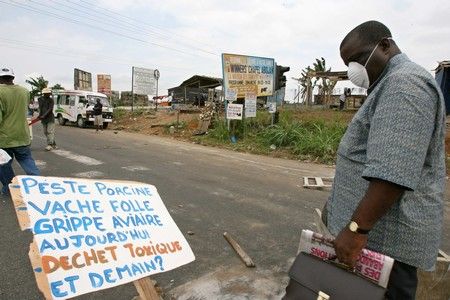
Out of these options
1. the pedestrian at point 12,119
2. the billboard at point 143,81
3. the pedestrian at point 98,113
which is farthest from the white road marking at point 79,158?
the billboard at point 143,81

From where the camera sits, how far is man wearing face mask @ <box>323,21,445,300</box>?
1.46 meters

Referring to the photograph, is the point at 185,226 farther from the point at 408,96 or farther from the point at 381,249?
the point at 408,96

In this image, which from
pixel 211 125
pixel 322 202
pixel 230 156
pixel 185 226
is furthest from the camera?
pixel 211 125

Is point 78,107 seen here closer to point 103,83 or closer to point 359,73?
point 103,83

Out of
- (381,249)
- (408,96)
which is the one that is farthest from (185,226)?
(408,96)

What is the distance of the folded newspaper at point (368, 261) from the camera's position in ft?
5.15

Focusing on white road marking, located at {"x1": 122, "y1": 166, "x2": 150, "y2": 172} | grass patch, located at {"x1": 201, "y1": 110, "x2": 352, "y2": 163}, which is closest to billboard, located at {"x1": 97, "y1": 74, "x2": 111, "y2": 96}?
grass patch, located at {"x1": 201, "y1": 110, "x2": 352, "y2": 163}

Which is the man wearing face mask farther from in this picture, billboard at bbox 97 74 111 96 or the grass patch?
billboard at bbox 97 74 111 96

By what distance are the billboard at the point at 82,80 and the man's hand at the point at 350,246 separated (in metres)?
37.7

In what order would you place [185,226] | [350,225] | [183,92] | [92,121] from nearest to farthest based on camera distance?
[350,225] → [185,226] → [92,121] → [183,92]

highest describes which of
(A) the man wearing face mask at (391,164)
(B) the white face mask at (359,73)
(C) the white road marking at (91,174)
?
(B) the white face mask at (359,73)

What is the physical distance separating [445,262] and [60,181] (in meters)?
2.45

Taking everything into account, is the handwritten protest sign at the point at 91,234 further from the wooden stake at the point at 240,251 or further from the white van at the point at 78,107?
the white van at the point at 78,107

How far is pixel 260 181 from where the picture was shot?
7.39m
